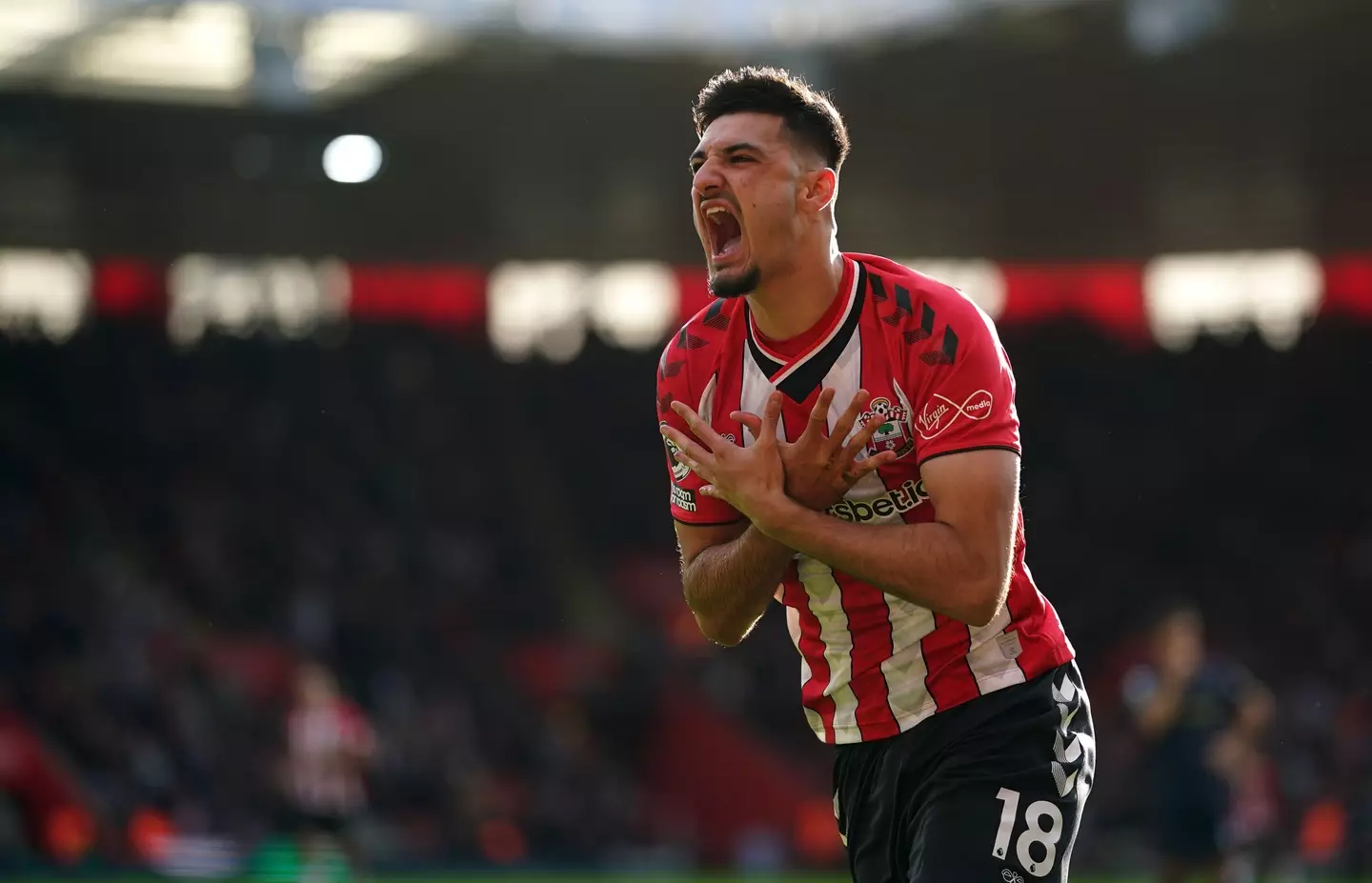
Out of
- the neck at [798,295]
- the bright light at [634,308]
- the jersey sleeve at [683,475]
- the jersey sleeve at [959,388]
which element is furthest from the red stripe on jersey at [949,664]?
the bright light at [634,308]

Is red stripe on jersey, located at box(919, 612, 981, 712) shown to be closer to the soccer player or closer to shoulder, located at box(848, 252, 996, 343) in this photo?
the soccer player

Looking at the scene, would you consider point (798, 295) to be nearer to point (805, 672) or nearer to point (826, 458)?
point (826, 458)

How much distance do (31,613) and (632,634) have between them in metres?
8.07

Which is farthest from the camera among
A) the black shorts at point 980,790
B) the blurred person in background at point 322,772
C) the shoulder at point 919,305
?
the blurred person in background at point 322,772

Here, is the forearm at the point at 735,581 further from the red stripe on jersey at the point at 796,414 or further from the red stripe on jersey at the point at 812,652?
the red stripe on jersey at the point at 796,414

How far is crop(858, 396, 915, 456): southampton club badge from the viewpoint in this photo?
3918 millimetres

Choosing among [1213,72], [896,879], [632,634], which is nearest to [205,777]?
[632,634]

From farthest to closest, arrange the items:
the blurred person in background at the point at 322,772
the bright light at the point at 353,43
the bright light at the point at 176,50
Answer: the bright light at the point at 353,43 < the bright light at the point at 176,50 < the blurred person in background at the point at 322,772

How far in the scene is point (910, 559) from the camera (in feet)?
12.1

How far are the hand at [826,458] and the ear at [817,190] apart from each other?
52 centimetres

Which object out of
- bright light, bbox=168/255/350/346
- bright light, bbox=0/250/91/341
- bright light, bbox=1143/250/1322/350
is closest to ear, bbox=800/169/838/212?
bright light, bbox=168/255/350/346

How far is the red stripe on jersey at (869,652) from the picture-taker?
4043 millimetres

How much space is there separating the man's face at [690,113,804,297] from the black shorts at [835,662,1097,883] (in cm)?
117

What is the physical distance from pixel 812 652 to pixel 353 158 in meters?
17.8
